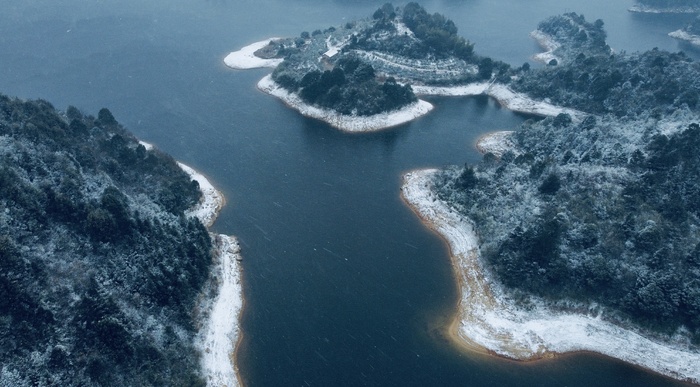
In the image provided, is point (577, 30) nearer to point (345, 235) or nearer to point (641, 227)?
point (641, 227)

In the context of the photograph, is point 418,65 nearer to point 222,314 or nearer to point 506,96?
point 506,96

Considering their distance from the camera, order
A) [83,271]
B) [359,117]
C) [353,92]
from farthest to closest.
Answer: [353,92], [359,117], [83,271]

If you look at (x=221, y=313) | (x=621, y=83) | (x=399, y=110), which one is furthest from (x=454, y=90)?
(x=221, y=313)

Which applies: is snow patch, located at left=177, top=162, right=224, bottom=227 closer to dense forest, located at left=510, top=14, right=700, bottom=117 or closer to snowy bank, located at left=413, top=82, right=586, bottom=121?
snowy bank, located at left=413, top=82, right=586, bottom=121

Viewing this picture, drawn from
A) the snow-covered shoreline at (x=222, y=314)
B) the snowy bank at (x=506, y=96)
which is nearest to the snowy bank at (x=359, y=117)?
the snowy bank at (x=506, y=96)

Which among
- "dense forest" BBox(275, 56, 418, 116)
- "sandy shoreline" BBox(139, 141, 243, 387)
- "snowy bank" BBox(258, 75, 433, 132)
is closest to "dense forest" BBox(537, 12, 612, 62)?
"snowy bank" BBox(258, 75, 433, 132)

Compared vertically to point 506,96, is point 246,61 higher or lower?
higher

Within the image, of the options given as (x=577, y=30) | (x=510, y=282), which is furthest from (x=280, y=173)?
(x=577, y=30)

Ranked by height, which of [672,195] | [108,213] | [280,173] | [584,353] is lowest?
[584,353]
